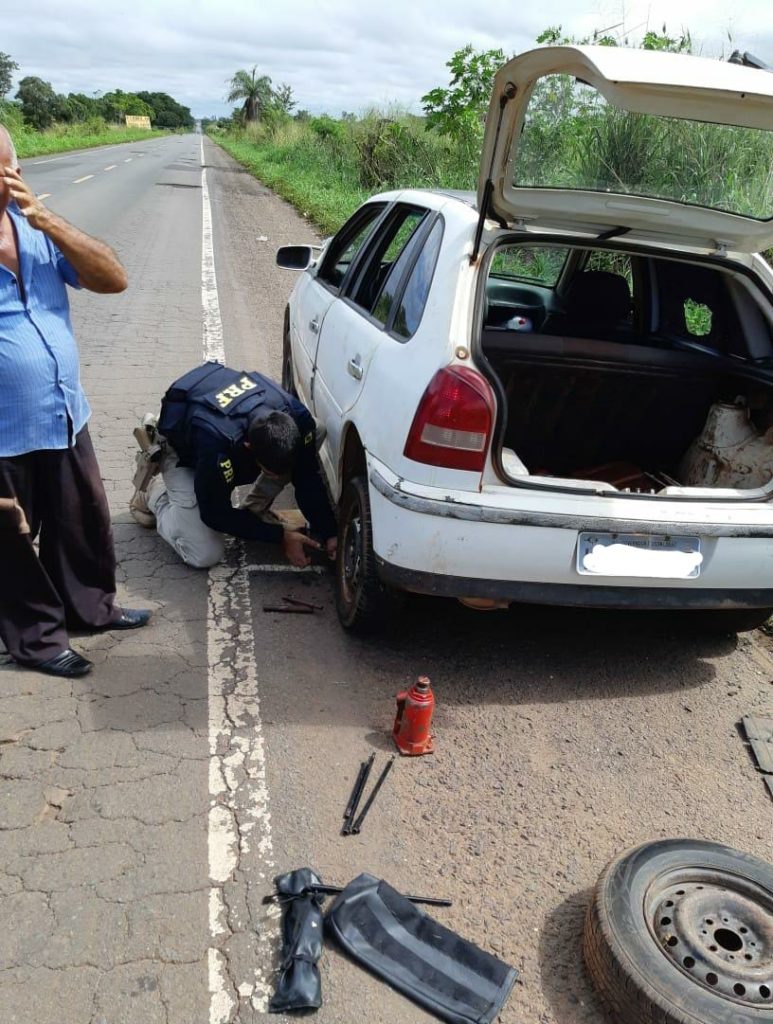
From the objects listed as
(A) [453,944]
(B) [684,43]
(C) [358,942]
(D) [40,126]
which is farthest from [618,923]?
(D) [40,126]

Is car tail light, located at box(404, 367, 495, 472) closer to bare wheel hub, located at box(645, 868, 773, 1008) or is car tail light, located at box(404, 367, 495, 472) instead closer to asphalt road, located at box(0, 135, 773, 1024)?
asphalt road, located at box(0, 135, 773, 1024)

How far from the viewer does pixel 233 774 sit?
9.20 ft

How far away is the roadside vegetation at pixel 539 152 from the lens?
3197mm

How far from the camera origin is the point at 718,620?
3834 mm

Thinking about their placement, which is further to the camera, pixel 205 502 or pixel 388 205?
pixel 388 205

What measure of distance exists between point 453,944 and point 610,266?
4.24 metres

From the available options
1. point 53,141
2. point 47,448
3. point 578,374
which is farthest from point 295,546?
point 53,141

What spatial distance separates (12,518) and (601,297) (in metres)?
2.93

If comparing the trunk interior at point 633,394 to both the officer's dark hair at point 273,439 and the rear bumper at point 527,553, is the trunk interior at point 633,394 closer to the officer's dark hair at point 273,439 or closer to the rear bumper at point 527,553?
the rear bumper at point 527,553

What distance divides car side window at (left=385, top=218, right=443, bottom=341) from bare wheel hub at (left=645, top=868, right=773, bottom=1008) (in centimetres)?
201

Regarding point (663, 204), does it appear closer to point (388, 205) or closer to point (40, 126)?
point (388, 205)

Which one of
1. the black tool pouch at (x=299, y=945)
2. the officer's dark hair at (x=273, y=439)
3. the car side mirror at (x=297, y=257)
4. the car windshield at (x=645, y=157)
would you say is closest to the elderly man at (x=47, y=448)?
Answer: the officer's dark hair at (x=273, y=439)

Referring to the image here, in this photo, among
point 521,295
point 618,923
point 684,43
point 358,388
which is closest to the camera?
point 618,923

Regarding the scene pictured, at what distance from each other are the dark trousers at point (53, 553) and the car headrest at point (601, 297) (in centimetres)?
250
